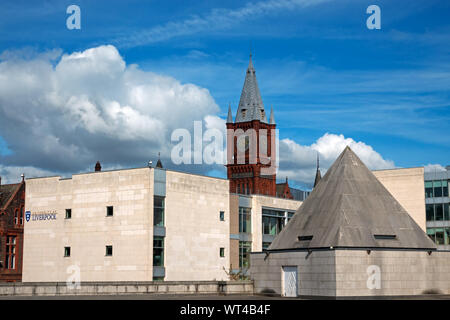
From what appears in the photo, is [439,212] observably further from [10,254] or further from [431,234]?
[10,254]

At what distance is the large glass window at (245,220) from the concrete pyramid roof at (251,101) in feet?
314

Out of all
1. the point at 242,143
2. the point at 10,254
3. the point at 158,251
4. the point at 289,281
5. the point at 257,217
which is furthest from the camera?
the point at 242,143

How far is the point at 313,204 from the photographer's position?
1705 inches

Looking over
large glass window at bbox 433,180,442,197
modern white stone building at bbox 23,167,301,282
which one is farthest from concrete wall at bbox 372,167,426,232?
modern white stone building at bbox 23,167,301,282

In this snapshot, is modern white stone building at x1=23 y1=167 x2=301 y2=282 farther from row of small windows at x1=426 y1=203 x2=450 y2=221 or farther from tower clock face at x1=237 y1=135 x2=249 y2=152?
tower clock face at x1=237 y1=135 x2=249 y2=152

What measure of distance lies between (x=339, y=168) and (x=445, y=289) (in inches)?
423

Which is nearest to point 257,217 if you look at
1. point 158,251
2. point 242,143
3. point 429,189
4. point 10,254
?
point 158,251

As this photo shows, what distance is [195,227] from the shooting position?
62844 mm

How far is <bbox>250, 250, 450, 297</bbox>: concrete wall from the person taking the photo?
1490 inches

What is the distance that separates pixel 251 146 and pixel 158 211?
11154 centimetres

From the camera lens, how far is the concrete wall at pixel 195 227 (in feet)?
197

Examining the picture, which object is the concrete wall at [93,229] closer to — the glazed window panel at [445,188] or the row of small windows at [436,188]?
the row of small windows at [436,188]

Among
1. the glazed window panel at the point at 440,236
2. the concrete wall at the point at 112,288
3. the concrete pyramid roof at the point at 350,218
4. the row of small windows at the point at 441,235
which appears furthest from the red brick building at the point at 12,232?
the glazed window panel at the point at 440,236
